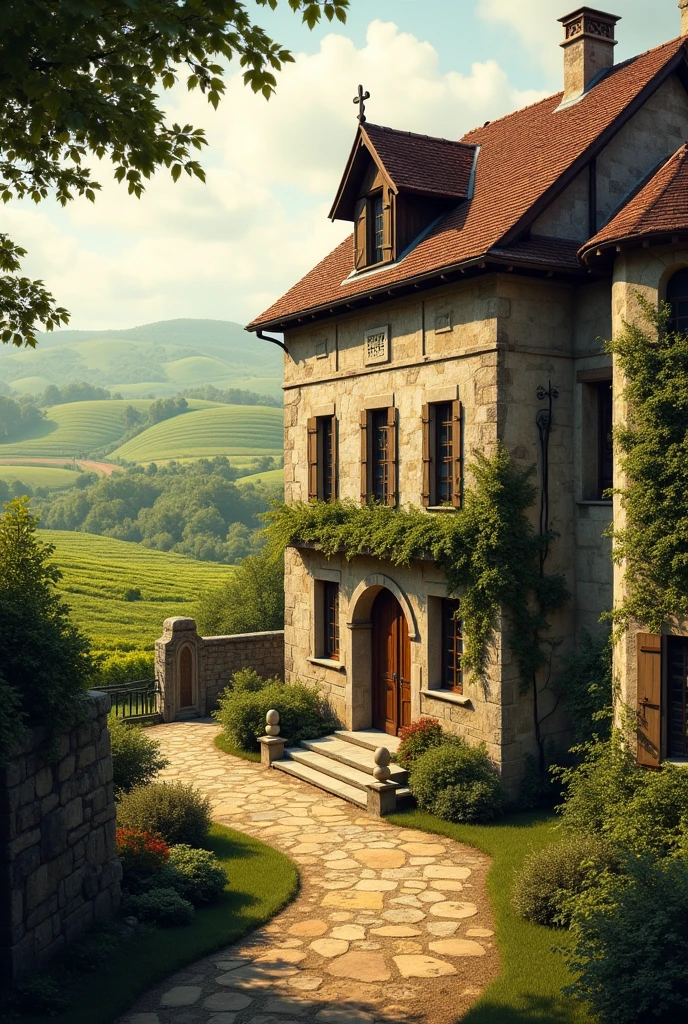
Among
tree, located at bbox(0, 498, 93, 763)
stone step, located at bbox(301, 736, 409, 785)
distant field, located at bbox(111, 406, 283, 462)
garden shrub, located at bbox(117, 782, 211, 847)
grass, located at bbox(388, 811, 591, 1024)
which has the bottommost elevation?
grass, located at bbox(388, 811, 591, 1024)

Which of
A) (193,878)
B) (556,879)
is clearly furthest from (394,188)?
(193,878)

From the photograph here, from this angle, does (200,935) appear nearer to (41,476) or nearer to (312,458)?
(312,458)

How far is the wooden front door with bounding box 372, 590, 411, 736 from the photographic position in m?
16.4

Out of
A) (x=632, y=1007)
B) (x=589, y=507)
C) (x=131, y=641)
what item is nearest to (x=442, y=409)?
(x=589, y=507)

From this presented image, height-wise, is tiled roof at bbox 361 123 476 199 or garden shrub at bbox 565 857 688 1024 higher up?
tiled roof at bbox 361 123 476 199

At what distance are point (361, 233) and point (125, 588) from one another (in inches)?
1316

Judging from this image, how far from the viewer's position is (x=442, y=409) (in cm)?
1520

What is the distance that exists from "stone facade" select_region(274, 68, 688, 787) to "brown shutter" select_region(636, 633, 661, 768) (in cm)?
24

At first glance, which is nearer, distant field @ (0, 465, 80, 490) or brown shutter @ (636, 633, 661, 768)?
brown shutter @ (636, 633, 661, 768)

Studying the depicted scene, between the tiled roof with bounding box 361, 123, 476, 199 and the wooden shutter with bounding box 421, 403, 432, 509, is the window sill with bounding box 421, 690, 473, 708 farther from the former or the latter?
the tiled roof with bounding box 361, 123, 476, 199

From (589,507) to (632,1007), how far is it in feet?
Result: 26.9

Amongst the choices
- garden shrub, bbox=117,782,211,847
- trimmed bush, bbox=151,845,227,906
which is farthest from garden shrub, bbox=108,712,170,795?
trimmed bush, bbox=151,845,227,906

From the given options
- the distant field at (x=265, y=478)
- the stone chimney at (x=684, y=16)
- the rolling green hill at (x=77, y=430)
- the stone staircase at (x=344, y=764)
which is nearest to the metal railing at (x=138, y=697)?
the stone staircase at (x=344, y=764)

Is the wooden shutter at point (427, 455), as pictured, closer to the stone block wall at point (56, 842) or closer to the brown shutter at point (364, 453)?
the brown shutter at point (364, 453)
